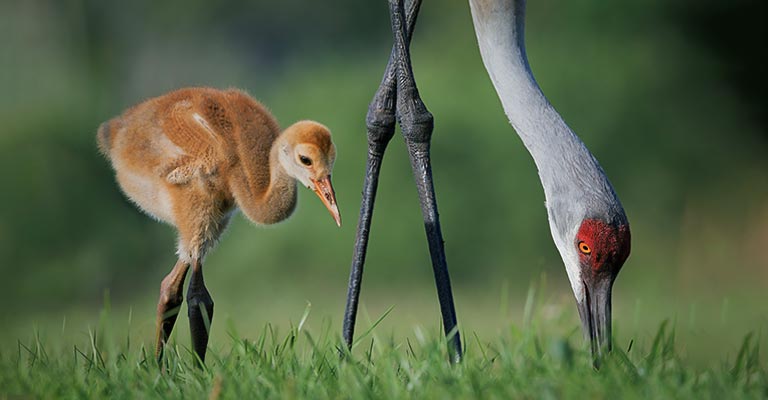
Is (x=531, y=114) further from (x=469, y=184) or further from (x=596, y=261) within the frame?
(x=469, y=184)

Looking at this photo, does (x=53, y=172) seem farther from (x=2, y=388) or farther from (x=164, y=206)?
(x=2, y=388)

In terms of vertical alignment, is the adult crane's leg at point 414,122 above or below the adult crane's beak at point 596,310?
above

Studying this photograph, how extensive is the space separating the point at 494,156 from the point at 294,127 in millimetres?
4480

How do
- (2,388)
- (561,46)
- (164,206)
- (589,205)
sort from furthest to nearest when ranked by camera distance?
(561,46) < (164,206) < (589,205) < (2,388)

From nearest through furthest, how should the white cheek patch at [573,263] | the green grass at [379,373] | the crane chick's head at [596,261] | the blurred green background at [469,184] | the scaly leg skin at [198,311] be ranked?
the green grass at [379,373] < the crane chick's head at [596,261] < the white cheek patch at [573,263] < the scaly leg skin at [198,311] < the blurred green background at [469,184]

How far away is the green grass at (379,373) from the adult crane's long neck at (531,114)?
0.50 metres

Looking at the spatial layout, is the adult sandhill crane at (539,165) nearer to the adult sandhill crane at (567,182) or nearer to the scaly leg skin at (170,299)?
the adult sandhill crane at (567,182)

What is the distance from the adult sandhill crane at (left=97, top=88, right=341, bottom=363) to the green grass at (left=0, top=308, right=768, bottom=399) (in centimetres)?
30

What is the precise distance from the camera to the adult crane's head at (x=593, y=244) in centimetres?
315

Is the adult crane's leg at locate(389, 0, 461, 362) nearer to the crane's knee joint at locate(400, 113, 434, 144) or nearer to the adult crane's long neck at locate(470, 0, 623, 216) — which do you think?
the crane's knee joint at locate(400, 113, 434, 144)

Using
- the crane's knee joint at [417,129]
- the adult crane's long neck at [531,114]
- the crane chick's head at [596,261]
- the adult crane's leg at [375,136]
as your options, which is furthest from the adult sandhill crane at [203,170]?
the crane chick's head at [596,261]

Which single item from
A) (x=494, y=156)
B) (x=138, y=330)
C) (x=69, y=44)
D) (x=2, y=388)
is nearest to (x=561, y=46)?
(x=494, y=156)

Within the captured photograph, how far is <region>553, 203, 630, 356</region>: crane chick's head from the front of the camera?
10.3 ft

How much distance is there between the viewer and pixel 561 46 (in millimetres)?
8273
